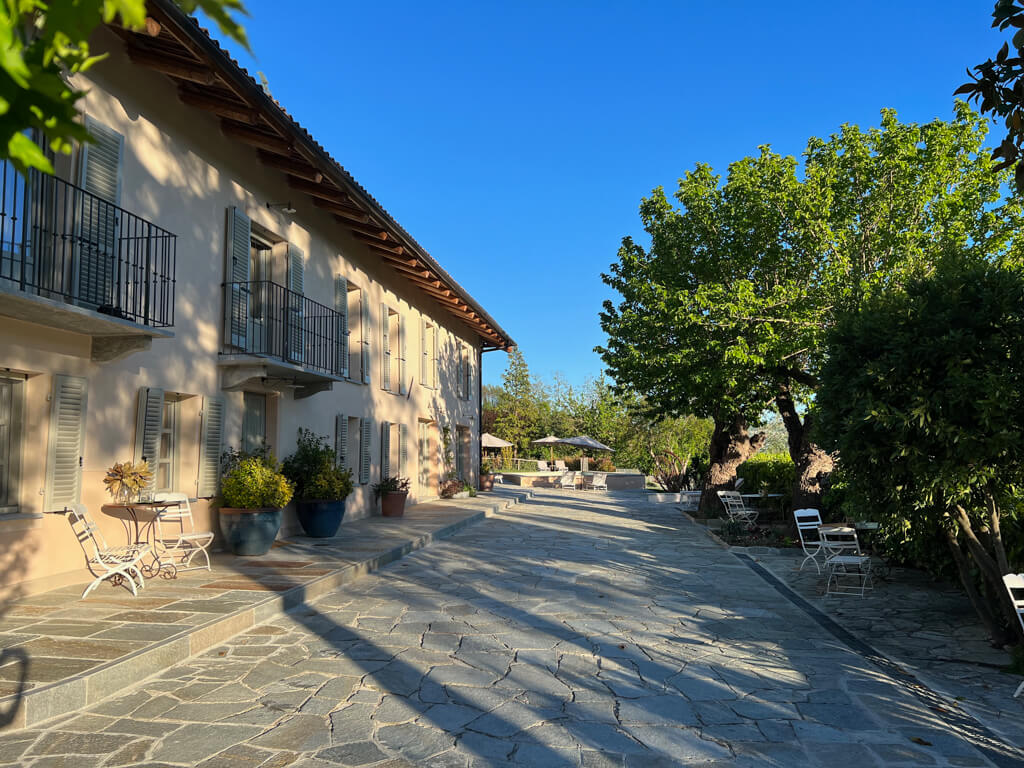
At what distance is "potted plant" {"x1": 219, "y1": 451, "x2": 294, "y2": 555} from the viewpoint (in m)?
9.37

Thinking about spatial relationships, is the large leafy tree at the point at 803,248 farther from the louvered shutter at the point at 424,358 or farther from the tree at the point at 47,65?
the tree at the point at 47,65

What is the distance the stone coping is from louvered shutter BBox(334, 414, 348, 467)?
330cm

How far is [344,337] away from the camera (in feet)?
45.2

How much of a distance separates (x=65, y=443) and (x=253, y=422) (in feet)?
13.4

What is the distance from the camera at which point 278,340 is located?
11508 millimetres

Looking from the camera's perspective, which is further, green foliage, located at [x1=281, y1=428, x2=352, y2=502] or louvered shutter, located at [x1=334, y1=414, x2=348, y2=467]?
louvered shutter, located at [x1=334, y1=414, x2=348, y2=467]

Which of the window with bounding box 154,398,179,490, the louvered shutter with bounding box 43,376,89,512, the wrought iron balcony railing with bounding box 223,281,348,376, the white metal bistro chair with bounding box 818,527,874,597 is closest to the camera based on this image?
the louvered shutter with bounding box 43,376,89,512

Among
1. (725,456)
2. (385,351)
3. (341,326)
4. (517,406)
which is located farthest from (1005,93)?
(517,406)

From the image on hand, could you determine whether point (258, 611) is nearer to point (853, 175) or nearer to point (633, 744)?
point (633, 744)

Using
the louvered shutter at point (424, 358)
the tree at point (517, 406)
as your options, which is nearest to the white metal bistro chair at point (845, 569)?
the louvered shutter at point (424, 358)

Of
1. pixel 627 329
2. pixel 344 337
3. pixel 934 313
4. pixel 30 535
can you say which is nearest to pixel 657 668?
pixel 934 313

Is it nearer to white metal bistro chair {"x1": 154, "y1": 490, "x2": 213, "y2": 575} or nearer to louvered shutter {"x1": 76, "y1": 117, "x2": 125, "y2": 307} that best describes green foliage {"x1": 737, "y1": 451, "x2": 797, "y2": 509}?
white metal bistro chair {"x1": 154, "y1": 490, "x2": 213, "y2": 575}

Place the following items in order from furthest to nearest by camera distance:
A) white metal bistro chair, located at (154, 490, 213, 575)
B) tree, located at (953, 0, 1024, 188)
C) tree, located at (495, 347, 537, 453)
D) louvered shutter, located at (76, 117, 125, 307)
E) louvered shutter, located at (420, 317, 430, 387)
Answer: tree, located at (495, 347, 537, 453), louvered shutter, located at (420, 317, 430, 387), white metal bistro chair, located at (154, 490, 213, 575), louvered shutter, located at (76, 117, 125, 307), tree, located at (953, 0, 1024, 188)

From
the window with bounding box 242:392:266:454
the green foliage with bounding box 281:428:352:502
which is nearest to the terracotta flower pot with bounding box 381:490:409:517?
the green foliage with bounding box 281:428:352:502
